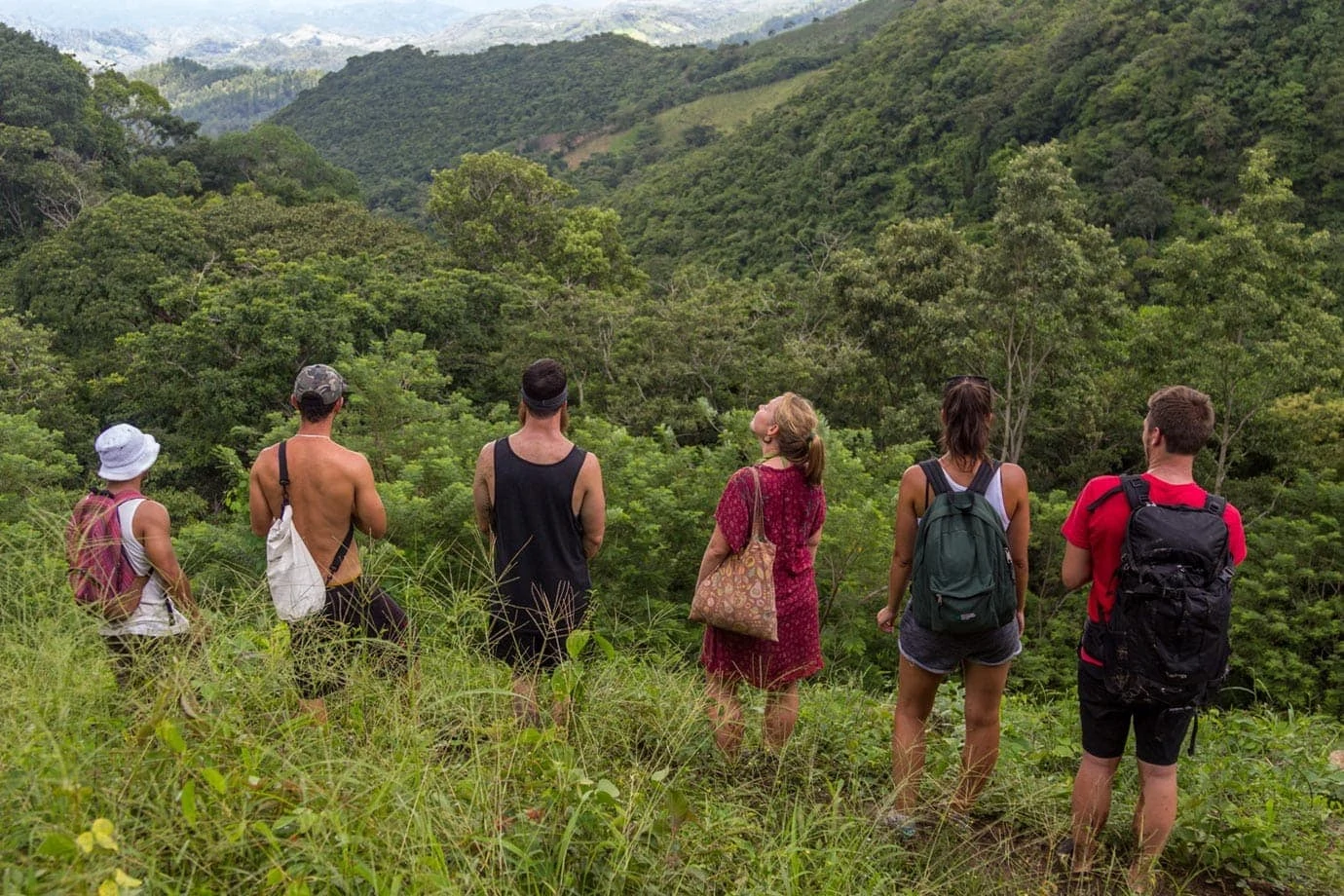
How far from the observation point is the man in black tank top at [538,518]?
3.08 m

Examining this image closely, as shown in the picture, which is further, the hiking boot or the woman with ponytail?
the woman with ponytail

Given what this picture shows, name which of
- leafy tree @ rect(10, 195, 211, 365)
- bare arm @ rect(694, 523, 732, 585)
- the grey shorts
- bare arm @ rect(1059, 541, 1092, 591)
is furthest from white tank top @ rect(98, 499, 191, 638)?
leafy tree @ rect(10, 195, 211, 365)

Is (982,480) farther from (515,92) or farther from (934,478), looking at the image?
(515,92)

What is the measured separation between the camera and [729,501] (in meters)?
2.99

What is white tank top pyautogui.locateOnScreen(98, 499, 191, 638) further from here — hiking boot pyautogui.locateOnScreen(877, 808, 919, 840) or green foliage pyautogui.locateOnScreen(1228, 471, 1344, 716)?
green foliage pyautogui.locateOnScreen(1228, 471, 1344, 716)

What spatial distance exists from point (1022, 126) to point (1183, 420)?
4683 cm

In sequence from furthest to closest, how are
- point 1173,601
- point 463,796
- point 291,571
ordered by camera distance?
point 291,571 → point 1173,601 → point 463,796

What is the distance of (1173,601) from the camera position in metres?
2.45

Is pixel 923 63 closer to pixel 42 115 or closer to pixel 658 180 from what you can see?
pixel 658 180

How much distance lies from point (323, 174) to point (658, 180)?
24375mm

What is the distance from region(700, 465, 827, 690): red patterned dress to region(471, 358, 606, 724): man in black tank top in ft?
1.62

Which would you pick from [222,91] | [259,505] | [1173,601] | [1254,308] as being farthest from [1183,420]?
[222,91]

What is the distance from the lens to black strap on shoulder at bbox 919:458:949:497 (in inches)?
109

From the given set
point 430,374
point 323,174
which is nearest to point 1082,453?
point 430,374
